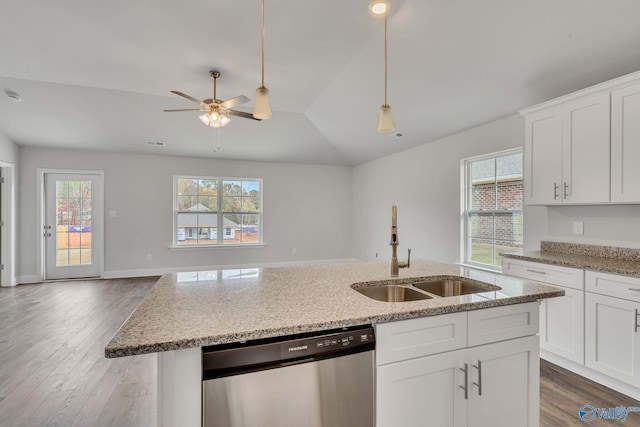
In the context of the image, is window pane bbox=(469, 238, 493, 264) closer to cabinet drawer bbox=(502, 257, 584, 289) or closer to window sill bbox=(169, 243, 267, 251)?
cabinet drawer bbox=(502, 257, 584, 289)

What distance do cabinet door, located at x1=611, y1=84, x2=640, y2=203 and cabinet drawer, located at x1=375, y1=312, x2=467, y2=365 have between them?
6.47 ft

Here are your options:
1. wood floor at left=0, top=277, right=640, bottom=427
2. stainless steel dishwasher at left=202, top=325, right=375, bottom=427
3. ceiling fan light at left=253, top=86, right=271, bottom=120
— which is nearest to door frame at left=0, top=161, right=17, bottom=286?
wood floor at left=0, top=277, right=640, bottom=427

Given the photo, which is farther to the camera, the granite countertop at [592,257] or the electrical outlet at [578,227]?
the electrical outlet at [578,227]

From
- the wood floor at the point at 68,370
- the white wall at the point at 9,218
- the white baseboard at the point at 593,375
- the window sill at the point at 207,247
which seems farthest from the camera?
the window sill at the point at 207,247

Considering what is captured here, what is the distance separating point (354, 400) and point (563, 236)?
2903 millimetres

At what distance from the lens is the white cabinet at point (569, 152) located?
236 cm

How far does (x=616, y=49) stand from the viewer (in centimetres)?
225

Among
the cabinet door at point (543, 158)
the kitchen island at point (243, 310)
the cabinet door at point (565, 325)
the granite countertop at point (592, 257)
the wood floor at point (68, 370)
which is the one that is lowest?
the wood floor at point (68, 370)

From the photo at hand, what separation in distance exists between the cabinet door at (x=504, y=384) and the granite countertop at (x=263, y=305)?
8.8 inches

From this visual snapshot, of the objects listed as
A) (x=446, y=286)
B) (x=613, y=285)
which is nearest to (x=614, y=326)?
(x=613, y=285)

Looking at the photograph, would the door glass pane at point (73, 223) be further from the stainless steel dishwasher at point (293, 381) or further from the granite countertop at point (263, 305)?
the stainless steel dishwasher at point (293, 381)

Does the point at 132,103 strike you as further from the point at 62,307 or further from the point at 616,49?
the point at 616,49

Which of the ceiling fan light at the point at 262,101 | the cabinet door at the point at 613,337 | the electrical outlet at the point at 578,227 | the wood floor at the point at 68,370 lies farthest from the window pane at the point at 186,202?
the cabinet door at the point at 613,337

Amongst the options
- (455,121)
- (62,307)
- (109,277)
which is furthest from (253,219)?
(455,121)
